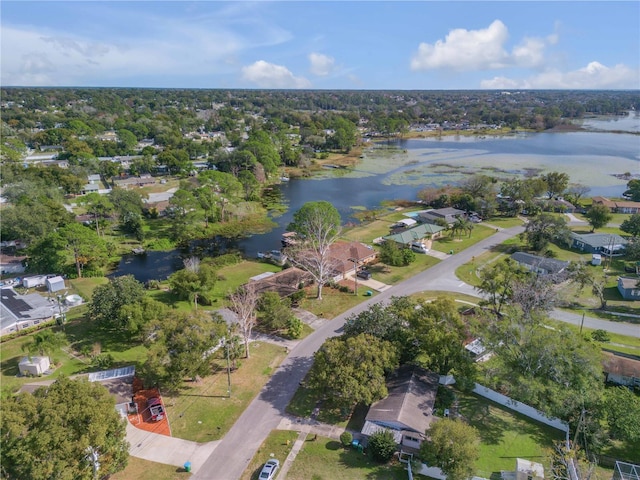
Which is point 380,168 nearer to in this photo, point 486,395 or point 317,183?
point 317,183

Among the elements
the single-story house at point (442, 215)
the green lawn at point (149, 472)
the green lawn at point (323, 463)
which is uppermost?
the single-story house at point (442, 215)

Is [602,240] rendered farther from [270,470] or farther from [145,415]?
[145,415]

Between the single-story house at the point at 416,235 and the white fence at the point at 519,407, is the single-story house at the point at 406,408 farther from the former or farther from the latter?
the single-story house at the point at 416,235

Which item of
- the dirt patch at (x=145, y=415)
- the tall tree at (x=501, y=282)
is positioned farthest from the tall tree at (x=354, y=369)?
the tall tree at (x=501, y=282)

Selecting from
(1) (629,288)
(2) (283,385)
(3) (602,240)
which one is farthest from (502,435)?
(3) (602,240)

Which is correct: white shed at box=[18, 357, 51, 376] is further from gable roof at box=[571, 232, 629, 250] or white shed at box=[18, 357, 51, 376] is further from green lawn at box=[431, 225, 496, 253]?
gable roof at box=[571, 232, 629, 250]

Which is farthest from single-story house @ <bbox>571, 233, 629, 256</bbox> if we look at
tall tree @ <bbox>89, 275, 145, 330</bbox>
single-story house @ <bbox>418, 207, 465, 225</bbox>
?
Result: tall tree @ <bbox>89, 275, 145, 330</bbox>

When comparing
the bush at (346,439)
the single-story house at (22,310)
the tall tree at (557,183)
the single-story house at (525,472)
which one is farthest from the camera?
the tall tree at (557,183)
